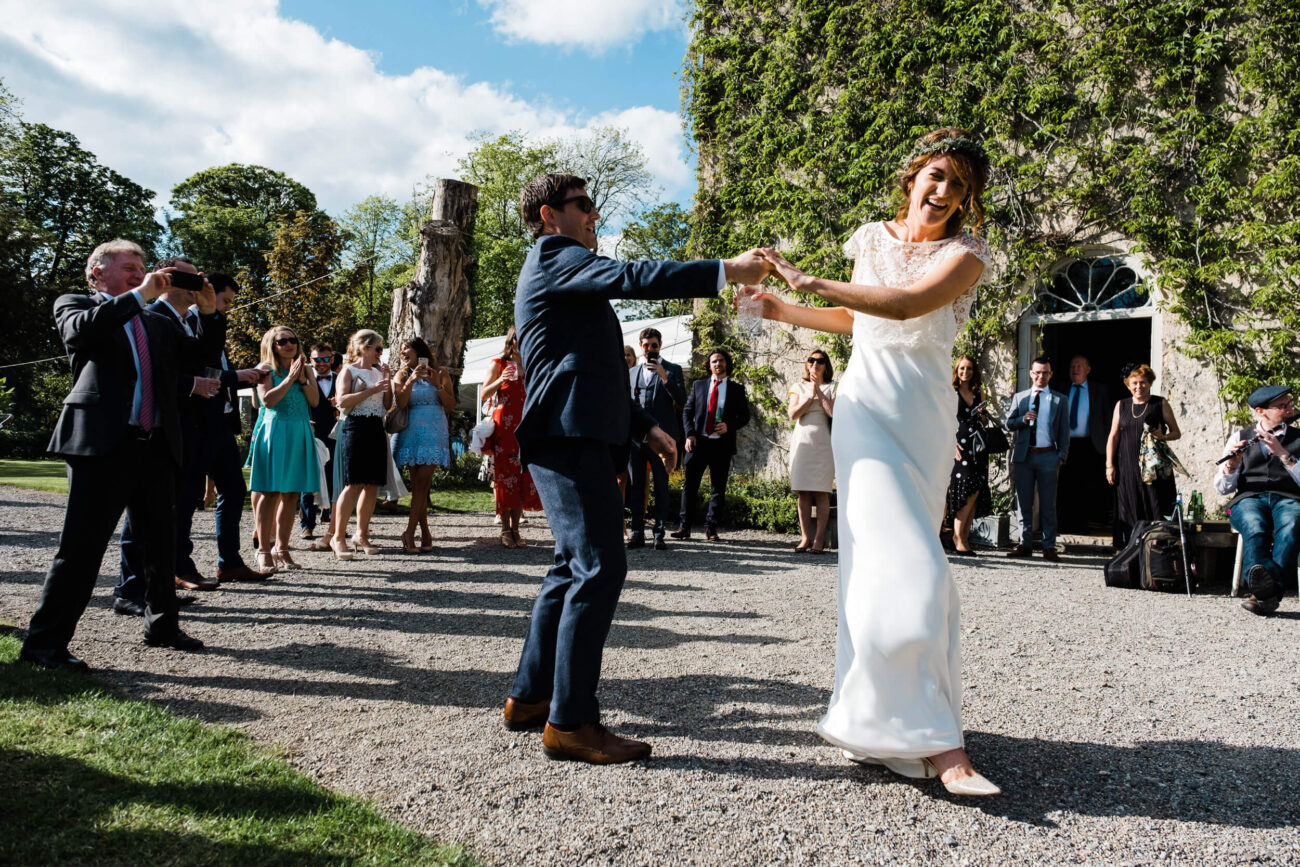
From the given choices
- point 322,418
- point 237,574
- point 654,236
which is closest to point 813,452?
point 322,418

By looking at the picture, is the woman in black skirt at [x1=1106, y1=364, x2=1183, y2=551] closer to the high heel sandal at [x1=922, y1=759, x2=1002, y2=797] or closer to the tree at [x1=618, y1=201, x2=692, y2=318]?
the high heel sandal at [x1=922, y1=759, x2=1002, y2=797]

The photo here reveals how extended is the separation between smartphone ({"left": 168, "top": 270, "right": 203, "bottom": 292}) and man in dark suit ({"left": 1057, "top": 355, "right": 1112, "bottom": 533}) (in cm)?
874

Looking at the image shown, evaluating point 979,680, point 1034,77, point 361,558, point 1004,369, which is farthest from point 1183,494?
point 361,558

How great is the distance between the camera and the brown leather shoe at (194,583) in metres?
6.00

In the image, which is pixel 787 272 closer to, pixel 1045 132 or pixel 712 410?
pixel 712 410

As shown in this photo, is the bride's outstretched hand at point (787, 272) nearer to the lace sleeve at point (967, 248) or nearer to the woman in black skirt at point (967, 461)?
Answer: the lace sleeve at point (967, 248)

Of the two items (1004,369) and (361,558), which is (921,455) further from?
(1004,369)

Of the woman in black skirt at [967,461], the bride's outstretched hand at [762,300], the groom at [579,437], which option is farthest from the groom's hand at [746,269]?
the woman in black skirt at [967,461]

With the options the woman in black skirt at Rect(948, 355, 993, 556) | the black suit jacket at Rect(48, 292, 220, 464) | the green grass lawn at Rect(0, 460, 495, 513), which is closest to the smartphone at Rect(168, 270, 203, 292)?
the black suit jacket at Rect(48, 292, 220, 464)

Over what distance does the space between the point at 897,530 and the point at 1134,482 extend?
6726 mm

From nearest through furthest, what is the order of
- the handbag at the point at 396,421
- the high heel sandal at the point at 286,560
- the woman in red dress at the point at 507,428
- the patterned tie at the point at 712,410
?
the high heel sandal at the point at 286,560, the handbag at the point at 396,421, the woman in red dress at the point at 507,428, the patterned tie at the point at 712,410

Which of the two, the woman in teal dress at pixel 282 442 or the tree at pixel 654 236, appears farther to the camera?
the tree at pixel 654 236

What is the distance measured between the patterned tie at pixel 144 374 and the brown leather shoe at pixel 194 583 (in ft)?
7.18

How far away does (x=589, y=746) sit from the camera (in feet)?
9.77
